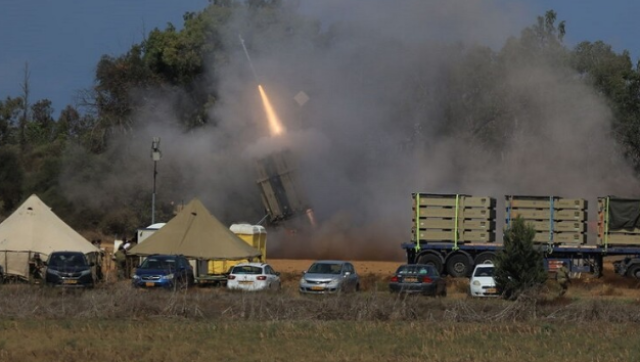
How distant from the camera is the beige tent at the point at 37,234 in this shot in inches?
1658

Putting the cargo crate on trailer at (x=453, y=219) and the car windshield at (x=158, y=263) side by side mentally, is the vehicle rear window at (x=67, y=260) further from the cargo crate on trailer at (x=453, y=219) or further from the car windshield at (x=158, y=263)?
the cargo crate on trailer at (x=453, y=219)

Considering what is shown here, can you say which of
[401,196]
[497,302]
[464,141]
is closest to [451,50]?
[464,141]

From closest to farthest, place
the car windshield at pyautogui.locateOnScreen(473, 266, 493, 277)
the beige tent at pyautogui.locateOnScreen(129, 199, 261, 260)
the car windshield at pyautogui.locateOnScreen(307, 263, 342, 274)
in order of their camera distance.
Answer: the car windshield at pyautogui.locateOnScreen(473, 266, 493, 277) → the car windshield at pyautogui.locateOnScreen(307, 263, 342, 274) → the beige tent at pyautogui.locateOnScreen(129, 199, 261, 260)

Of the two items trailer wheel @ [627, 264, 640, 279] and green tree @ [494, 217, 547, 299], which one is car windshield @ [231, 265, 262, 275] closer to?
green tree @ [494, 217, 547, 299]

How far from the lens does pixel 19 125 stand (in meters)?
94.9

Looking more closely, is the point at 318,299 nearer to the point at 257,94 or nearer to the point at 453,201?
the point at 453,201

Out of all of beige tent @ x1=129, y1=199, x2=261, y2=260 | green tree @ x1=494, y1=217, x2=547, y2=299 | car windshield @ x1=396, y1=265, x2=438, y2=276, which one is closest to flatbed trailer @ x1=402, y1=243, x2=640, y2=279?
car windshield @ x1=396, y1=265, x2=438, y2=276

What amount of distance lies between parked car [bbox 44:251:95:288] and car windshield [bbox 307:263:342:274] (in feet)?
26.1

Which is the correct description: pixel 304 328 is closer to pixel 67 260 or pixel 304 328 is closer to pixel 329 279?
pixel 329 279

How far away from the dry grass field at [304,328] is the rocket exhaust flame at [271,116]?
69.4 feet

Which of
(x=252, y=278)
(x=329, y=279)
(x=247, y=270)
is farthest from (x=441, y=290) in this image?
(x=247, y=270)

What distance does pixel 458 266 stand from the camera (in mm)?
45875

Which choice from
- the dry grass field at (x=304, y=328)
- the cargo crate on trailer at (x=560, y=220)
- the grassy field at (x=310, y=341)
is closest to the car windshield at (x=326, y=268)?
the dry grass field at (x=304, y=328)

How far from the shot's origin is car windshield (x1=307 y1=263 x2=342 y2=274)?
124ft
